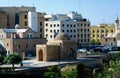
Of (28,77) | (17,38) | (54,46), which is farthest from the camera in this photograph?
(17,38)

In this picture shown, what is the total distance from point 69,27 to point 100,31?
17.5 metres

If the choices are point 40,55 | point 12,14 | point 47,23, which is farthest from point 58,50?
point 12,14

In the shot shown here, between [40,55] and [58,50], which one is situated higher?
[58,50]

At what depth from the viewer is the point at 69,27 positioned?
2138 inches

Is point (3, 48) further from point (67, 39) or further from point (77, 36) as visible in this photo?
point (77, 36)

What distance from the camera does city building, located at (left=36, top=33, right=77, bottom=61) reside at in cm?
3256

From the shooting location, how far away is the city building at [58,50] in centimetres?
3256

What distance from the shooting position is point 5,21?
176ft

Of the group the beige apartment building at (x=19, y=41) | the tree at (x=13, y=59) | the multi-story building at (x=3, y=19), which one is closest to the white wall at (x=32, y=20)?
the beige apartment building at (x=19, y=41)

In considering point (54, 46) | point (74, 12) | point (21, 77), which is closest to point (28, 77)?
point (21, 77)

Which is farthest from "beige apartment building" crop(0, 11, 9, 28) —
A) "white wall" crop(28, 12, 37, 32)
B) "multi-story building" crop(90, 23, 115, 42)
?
"multi-story building" crop(90, 23, 115, 42)

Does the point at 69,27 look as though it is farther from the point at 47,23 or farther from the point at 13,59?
the point at 13,59

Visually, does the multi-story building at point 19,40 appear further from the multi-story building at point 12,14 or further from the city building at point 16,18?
the multi-story building at point 12,14

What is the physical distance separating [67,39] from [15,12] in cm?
2336
